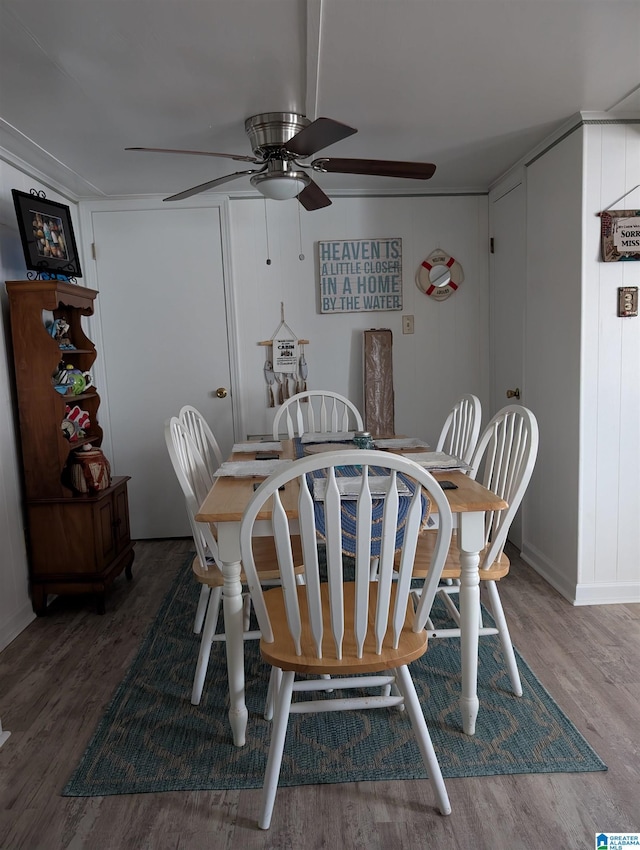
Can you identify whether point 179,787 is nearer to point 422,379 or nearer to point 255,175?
point 255,175

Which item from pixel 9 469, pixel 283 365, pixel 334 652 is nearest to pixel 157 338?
pixel 283 365

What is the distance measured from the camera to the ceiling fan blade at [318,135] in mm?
1773

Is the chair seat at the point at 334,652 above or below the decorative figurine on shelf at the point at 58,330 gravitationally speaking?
below

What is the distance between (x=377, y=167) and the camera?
221 cm

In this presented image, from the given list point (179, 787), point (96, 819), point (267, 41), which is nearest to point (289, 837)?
point (179, 787)

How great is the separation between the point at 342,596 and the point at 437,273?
2751 millimetres

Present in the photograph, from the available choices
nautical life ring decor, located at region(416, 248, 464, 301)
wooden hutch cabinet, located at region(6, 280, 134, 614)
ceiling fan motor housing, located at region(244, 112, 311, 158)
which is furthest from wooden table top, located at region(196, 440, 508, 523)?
nautical life ring decor, located at region(416, 248, 464, 301)

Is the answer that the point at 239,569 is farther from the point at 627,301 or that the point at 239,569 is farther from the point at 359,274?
the point at 359,274

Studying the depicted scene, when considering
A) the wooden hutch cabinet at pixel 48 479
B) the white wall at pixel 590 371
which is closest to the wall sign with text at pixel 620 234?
the white wall at pixel 590 371

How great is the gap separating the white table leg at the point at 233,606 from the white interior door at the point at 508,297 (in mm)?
2185

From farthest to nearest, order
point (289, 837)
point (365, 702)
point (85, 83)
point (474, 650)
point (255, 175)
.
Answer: point (255, 175), point (85, 83), point (474, 650), point (365, 702), point (289, 837)

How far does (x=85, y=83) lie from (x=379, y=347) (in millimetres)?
2187

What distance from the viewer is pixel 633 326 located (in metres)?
2.66

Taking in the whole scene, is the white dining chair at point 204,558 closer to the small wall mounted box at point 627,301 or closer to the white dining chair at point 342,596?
the white dining chair at point 342,596
